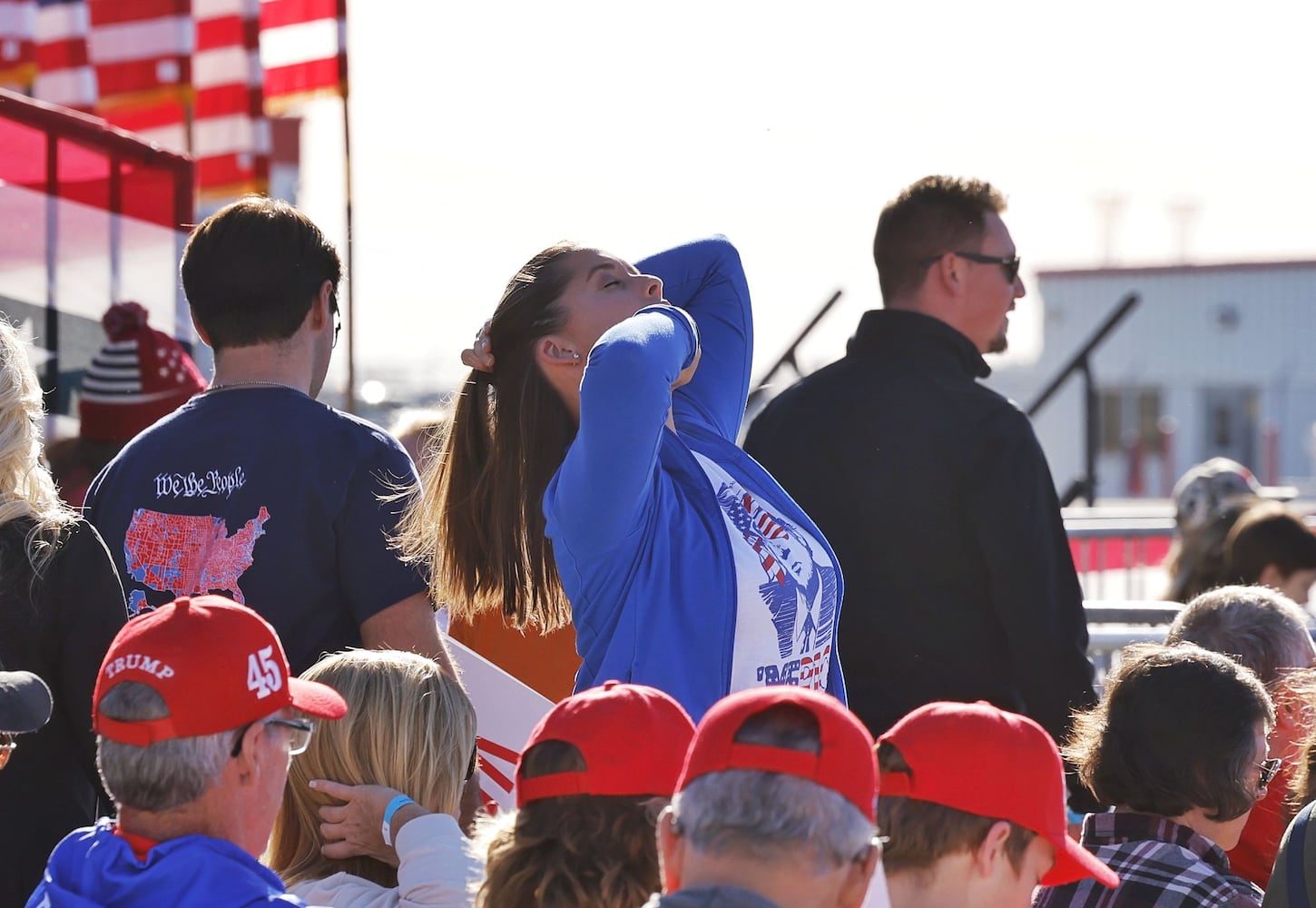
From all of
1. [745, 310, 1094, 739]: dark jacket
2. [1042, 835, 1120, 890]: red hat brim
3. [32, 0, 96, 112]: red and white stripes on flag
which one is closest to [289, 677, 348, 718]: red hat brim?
[1042, 835, 1120, 890]: red hat brim

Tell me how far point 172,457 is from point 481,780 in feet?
3.20

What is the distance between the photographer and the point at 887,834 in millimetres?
2234

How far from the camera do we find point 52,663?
2.68 metres

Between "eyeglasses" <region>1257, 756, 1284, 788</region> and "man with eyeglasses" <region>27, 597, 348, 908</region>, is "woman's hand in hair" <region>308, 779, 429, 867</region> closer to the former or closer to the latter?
"man with eyeglasses" <region>27, 597, 348, 908</region>

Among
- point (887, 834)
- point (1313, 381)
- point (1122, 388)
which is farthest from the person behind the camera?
point (1122, 388)

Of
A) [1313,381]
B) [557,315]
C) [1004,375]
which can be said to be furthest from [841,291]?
[1004,375]

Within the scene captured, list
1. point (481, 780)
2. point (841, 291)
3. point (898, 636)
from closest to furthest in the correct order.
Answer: point (481, 780), point (898, 636), point (841, 291)

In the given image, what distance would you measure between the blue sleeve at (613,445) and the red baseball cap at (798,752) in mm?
768

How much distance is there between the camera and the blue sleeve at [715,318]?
131 inches

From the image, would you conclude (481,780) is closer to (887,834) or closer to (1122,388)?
(887,834)

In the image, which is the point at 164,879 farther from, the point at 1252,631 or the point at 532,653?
the point at 1252,631

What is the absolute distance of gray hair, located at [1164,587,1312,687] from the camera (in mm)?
3891

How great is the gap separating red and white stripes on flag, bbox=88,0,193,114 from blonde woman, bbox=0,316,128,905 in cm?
564

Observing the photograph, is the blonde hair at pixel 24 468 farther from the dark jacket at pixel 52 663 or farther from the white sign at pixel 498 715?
the white sign at pixel 498 715
